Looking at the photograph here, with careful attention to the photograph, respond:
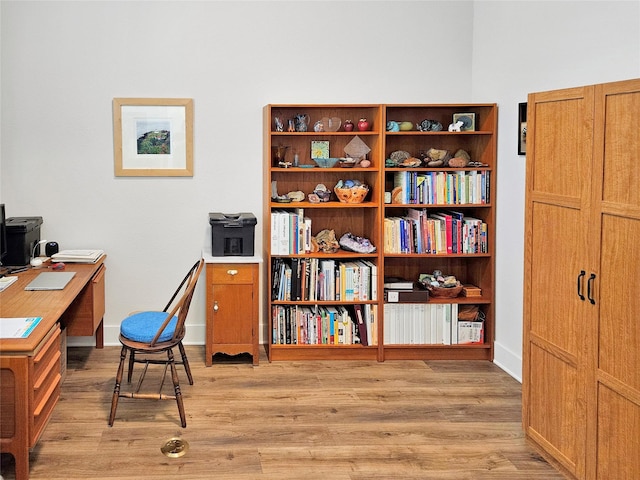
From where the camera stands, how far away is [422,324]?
18.2 ft

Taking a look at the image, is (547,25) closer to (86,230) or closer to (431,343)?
(431,343)

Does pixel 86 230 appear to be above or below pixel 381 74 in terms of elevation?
below

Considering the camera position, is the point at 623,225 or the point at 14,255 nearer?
the point at 623,225

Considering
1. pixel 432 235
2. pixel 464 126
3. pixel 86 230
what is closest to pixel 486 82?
pixel 464 126

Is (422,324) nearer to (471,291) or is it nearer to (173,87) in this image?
(471,291)

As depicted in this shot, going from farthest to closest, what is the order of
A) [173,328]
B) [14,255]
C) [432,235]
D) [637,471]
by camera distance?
1. [432,235]
2. [14,255]
3. [173,328]
4. [637,471]

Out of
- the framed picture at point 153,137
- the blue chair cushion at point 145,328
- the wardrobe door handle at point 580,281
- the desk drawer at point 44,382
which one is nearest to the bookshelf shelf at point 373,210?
the framed picture at point 153,137

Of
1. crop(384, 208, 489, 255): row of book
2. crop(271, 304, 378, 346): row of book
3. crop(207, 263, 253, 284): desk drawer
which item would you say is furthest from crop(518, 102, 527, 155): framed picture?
crop(207, 263, 253, 284): desk drawer

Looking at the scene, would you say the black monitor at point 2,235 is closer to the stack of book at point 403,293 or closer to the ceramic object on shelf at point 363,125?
the ceramic object on shelf at point 363,125

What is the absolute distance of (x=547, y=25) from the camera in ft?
15.3

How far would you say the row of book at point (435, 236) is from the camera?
550 centimetres

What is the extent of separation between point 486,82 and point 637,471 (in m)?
3.30

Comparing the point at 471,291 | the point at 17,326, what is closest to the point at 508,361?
the point at 471,291

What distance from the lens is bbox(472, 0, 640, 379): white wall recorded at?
3979 millimetres
